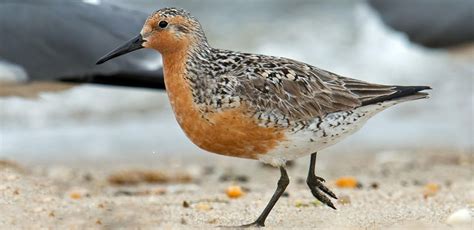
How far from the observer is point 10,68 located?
28.6 feet

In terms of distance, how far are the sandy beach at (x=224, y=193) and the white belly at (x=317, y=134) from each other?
39 cm

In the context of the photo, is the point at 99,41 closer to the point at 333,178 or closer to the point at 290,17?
the point at 333,178

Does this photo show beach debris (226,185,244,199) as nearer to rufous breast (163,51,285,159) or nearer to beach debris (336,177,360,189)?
beach debris (336,177,360,189)

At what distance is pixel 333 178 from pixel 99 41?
7.34 feet

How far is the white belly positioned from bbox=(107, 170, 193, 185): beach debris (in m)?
2.64

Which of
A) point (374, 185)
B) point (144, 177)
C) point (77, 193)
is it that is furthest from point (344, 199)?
point (144, 177)

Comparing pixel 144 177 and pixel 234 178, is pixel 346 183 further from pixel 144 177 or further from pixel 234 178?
pixel 144 177

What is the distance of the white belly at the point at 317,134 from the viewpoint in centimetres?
558

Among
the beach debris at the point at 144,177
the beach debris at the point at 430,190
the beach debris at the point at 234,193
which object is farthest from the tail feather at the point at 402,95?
the beach debris at the point at 144,177

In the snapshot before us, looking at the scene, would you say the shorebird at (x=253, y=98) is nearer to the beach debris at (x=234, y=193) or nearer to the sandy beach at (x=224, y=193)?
the sandy beach at (x=224, y=193)

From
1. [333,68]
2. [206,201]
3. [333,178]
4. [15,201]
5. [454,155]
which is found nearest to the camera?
[15,201]

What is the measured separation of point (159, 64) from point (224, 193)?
155 cm

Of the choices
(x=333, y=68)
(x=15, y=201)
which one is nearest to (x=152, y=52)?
(x=15, y=201)

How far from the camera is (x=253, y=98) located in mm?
5516
